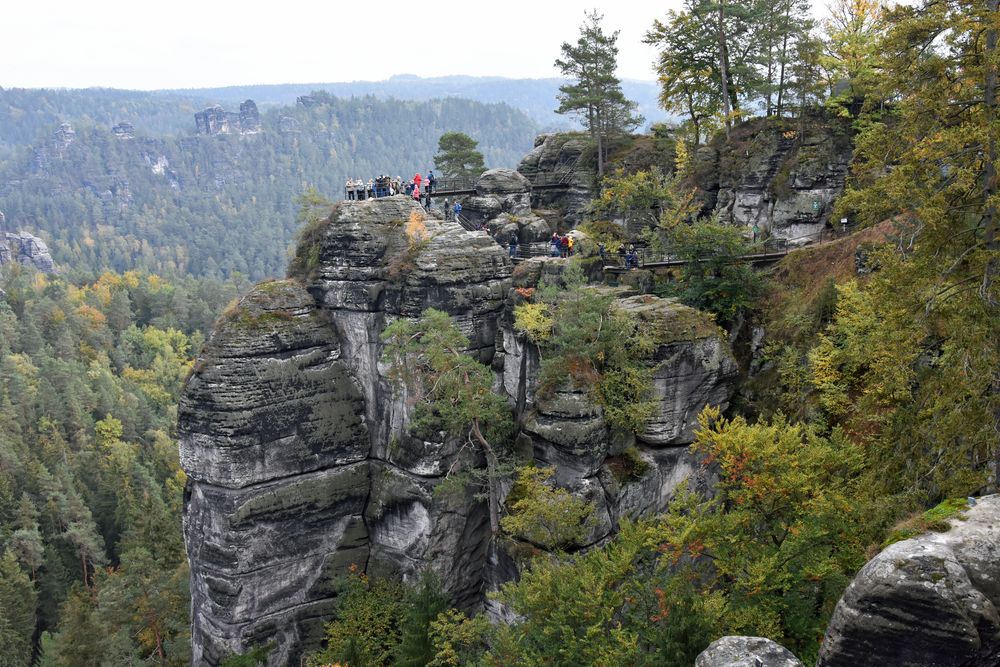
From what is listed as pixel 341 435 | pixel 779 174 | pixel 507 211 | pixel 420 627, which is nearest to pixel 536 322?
pixel 341 435

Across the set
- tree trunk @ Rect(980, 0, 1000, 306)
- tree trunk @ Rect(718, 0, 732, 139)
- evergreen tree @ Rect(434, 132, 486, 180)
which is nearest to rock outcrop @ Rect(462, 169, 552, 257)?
tree trunk @ Rect(718, 0, 732, 139)

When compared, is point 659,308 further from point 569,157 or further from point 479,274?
point 569,157

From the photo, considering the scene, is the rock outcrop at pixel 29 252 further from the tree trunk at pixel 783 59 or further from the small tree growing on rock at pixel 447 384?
the tree trunk at pixel 783 59

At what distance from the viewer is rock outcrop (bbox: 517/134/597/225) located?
4194cm

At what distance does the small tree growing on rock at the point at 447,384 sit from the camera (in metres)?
26.3

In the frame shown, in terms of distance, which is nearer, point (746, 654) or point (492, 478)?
point (746, 654)

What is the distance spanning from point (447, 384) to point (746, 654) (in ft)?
52.6

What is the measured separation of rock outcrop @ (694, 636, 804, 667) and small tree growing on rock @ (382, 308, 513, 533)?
14167 millimetres

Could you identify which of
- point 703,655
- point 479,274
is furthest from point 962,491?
point 479,274

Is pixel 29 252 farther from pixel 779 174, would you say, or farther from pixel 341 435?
pixel 779 174

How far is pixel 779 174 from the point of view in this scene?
3425 cm

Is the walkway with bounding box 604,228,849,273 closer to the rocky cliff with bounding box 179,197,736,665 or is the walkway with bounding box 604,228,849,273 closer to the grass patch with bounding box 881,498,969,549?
the rocky cliff with bounding box 179,197,736,665

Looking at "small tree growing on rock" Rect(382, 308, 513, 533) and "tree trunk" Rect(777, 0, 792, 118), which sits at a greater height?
"tree trunk" Rect(777, 0, 792, 118)

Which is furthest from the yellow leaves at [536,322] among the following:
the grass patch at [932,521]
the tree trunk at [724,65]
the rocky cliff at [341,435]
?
the tree trunk at [724,65]
